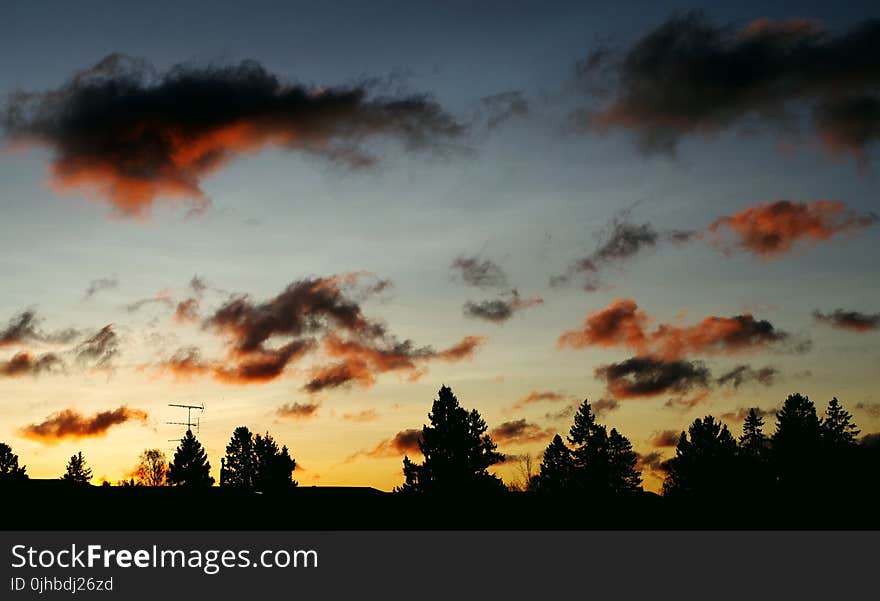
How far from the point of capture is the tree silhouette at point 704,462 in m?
81.8

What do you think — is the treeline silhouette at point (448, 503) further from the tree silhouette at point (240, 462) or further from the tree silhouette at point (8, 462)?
the tree silhouette at point (8, 462)

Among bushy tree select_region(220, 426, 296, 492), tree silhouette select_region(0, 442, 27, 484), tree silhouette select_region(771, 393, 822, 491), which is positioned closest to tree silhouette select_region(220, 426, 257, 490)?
bushy tree select_region(220, 426, 296, 492)

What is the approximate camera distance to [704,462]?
86.2 metres

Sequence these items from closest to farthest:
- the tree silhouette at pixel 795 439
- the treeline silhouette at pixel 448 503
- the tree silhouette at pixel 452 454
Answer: the treeline silhouette at pixel 448 503 < the tree silhouette at pixel 452 454 < the tree silhouette at pixel 795 439

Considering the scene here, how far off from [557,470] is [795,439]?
25076 millimetres

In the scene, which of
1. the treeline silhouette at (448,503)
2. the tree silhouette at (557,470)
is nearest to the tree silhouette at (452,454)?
the treeline silhouette at (448,503)

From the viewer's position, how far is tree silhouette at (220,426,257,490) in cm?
9956

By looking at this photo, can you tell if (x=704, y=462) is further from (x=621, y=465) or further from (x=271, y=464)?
(x=271, y=464)

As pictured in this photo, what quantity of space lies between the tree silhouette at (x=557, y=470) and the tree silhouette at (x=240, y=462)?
33096 mm
